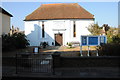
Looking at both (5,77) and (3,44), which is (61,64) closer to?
(5,77)

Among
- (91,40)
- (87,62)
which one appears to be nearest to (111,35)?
(91,40)

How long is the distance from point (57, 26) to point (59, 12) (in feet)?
10.6

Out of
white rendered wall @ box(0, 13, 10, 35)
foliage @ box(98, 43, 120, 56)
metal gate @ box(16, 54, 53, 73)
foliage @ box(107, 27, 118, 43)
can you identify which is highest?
white rendered wall @ box(0, 13, 10, 35)

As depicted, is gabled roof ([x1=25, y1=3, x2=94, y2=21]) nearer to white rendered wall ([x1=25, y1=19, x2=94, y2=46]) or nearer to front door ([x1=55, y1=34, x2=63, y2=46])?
white rendered wall ([x1=25, y1=19, x2=94, y2=46])

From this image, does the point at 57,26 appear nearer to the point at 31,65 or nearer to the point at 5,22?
the point at 5,22

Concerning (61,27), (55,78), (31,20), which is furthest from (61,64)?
(31,20)

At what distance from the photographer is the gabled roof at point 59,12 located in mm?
29369

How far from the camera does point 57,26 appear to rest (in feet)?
95.2

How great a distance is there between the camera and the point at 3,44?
16.3 metres

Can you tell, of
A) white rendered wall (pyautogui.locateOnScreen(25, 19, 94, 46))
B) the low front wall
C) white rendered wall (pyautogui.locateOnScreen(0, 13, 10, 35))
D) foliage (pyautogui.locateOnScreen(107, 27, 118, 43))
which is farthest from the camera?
white rendered wall (pyautogui.locateOnScreen(25, 19, 94, 46))

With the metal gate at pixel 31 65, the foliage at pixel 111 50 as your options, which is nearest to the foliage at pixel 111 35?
the foliage at pixel 111 50

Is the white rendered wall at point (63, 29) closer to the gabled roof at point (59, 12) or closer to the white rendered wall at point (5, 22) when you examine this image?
the gabled roof at point (59, 12)

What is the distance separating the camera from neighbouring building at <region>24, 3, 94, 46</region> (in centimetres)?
2909

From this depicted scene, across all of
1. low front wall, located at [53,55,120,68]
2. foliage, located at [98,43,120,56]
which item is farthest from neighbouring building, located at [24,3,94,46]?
low front wall, located at [53,55,120,68]
